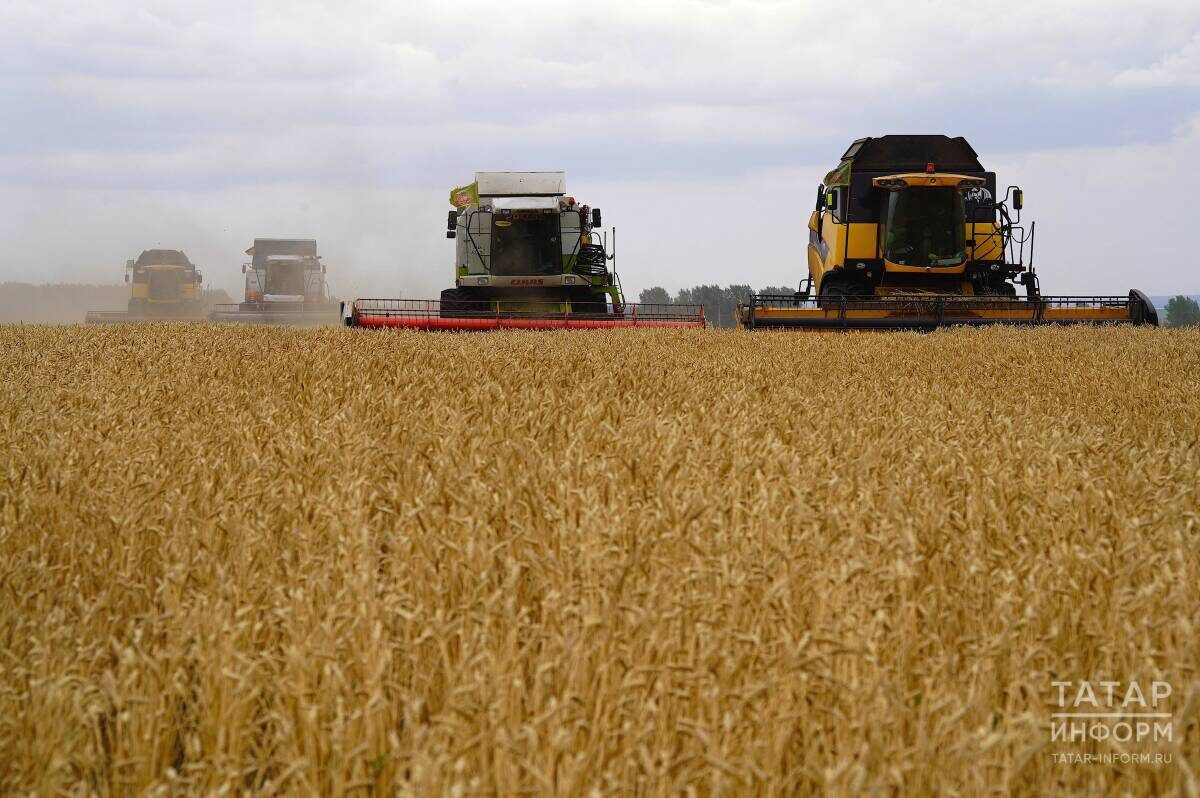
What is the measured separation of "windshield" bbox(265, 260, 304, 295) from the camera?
3484cm

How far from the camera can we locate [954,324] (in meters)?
16.3

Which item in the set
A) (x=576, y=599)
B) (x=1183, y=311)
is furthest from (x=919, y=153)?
(x=1183, y=311)

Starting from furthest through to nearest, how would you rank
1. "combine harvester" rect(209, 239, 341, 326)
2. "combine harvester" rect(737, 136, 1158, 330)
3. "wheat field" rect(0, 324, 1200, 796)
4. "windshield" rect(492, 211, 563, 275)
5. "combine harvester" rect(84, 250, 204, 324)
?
"combine harvester" rect(84, 250, 204, 324), "combine harvester" rect(209, 239, 341, 326), "windshield" rect(492, 211, 563, 275), "combine harvester" rect(737, 136, 1158, 330), "wheat field" rect(0, 324, 1200, 796)

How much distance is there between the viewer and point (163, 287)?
37.9 meters

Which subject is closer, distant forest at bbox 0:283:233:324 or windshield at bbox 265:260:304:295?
windshield at bbox 265:260:304:295

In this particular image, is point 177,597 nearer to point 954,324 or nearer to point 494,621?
point 494,621

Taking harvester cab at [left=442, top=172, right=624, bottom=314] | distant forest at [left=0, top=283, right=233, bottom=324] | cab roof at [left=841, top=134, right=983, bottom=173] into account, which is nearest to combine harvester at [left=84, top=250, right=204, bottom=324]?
harvester cab at [left=442, top=172, right=624, bottom=314]

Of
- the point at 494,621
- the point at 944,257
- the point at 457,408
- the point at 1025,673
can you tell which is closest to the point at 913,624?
the point at 1025,673

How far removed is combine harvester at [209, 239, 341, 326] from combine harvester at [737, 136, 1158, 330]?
1938 centimetres

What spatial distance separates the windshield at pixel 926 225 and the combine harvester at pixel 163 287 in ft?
84.9

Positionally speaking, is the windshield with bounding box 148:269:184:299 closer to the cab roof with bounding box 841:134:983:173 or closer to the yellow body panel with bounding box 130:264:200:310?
the yellow body panel with bounding box 130:264:200:310

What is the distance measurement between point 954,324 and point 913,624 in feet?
48.7

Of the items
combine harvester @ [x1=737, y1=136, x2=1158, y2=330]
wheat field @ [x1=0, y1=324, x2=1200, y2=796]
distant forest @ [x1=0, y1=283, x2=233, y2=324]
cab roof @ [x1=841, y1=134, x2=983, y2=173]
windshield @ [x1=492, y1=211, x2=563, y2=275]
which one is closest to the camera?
wheat field @ [x1=0, y1=324, x2=1200, y2=796]

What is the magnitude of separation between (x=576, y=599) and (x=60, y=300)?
67211 millimetres
